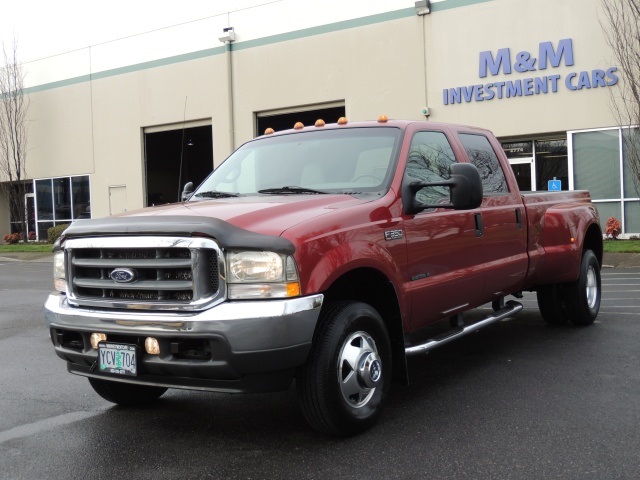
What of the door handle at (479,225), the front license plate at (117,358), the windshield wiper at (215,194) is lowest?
the front license plate at (117,358)

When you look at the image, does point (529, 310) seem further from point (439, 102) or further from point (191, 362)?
point (439, 102)

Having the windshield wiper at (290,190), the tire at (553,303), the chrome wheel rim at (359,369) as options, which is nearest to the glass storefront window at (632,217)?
the tire at (553,303)

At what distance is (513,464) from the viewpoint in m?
3.74

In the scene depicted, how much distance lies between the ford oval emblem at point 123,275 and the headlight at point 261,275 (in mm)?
614

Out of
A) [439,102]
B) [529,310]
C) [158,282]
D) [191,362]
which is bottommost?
[529,310]

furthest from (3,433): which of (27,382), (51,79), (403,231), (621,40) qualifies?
(51,79)

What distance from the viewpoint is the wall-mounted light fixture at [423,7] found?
20703 mm

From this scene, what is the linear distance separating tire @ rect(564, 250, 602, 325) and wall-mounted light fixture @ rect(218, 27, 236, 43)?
19.6m

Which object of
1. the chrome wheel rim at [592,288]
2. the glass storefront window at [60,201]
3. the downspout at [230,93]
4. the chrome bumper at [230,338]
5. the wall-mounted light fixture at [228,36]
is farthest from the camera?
the glass storefront window at [60,201]

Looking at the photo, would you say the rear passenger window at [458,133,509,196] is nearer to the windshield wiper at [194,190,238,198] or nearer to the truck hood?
the truck hood

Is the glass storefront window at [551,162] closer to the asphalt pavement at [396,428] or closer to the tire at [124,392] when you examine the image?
the asphalt pavement at [396,428]

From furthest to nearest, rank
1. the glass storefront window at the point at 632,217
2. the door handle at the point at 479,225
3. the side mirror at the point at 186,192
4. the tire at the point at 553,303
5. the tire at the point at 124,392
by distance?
1. the glass storefront window at the point at 632,217
2. the tire at the point at 553,303
3. the side mirror at the point at 186,192
4. the door handle at the point at 479,225
5. the tire at the point at 124,392

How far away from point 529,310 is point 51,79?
27.5 m

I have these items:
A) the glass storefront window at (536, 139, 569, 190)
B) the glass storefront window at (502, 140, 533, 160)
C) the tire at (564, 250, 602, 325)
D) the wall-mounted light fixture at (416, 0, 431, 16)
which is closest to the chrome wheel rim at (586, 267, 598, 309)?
the tire at (564, 250, 602, 325)
